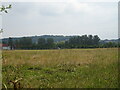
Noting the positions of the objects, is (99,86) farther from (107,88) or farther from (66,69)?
(66,69)

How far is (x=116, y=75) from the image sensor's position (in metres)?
8.29

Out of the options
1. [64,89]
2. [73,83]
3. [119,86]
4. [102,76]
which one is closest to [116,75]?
[102,76]

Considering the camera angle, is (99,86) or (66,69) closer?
(99,86)

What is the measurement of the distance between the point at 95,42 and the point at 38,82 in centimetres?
9162

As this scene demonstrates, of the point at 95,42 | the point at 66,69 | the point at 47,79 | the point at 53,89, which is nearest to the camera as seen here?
the point at 53,89

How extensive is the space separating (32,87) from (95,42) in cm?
9242

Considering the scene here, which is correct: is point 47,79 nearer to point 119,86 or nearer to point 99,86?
point 99,86

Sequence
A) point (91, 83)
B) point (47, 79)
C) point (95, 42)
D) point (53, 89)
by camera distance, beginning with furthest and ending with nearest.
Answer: point (95, 42)
point (47, 79)
point (91, 83)
point (53, 89)

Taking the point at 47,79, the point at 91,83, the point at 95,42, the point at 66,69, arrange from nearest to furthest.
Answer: the point at 91,83 → the point at 47,79 → the point at 66,69 → the point at 95,42

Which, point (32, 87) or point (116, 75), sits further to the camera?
point (116, 75)

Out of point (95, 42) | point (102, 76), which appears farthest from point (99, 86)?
point (95, 42)

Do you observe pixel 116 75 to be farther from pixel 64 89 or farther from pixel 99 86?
pixel 64 89

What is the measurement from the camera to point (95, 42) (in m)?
97.8

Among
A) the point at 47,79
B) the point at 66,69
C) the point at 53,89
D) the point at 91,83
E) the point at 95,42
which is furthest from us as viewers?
the point at 95,42
